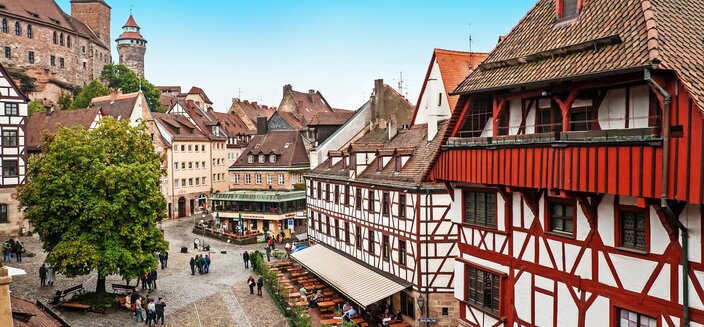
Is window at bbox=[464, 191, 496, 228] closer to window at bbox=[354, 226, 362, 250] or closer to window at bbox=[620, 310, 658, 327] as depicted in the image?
window at bbox=[620, 310, 658, 327]

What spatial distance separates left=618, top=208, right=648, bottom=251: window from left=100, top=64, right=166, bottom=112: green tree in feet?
269

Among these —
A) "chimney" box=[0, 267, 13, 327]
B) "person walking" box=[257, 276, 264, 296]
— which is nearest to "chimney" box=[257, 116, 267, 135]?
"person walking" box=[257, 276, 264, 296]

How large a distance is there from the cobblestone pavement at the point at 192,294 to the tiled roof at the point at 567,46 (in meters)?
16.9

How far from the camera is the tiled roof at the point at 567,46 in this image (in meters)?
10.7

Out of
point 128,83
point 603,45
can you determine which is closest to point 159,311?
point 603,45

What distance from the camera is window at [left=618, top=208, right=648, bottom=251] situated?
11086 mm

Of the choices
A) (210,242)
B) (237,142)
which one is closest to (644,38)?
(210,242)

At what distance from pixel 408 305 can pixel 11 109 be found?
34.3 m

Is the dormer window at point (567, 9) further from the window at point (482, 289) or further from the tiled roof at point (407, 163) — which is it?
the tiled roof at point (407, 163)

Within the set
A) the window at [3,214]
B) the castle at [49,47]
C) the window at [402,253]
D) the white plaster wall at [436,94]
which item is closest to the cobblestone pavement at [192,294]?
the window at [3,214]

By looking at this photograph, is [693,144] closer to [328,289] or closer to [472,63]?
[472,63]

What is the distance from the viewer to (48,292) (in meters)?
29.5

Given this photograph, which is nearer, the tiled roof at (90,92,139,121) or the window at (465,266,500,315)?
the window at (465,266,500,315)

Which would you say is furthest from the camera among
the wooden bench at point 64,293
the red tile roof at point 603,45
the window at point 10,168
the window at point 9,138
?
the window at point 10,168
